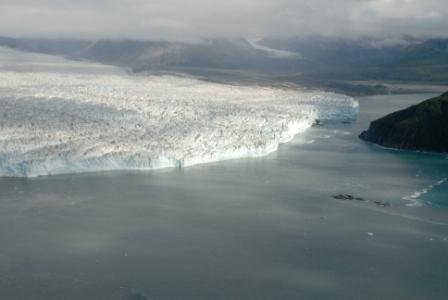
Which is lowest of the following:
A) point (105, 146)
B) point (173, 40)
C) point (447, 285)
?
point (447, 285)

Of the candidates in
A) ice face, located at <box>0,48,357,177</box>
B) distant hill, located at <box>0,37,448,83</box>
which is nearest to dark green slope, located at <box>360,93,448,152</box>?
ice face, located at <box>0,48,357,177</box>

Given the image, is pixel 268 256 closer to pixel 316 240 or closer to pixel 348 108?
pixel 316 240

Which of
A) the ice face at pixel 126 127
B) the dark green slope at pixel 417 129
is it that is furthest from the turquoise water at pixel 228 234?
the dark green slope at pixel 417 129

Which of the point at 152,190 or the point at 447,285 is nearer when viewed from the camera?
the point at 447,285

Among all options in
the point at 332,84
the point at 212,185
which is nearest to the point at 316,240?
the point at 212,185

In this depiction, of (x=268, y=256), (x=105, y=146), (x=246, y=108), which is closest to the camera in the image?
(x=268, y=256)

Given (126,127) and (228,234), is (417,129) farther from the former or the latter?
(228,234)
